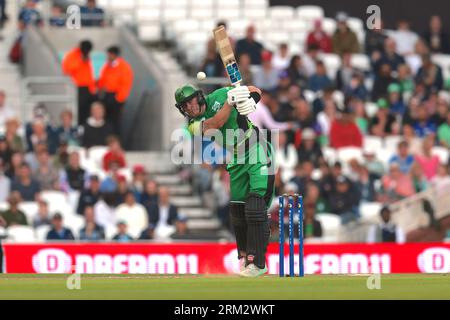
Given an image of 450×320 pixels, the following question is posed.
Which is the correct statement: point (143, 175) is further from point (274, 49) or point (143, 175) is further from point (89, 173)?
point (274, 49)

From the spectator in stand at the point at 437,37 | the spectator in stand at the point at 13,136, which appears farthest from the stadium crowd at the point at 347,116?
the spectator in stand at the point at 13,136

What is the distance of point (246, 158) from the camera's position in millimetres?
14680

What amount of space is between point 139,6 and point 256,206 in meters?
12.8

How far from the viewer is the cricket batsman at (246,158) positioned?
47.6 ft

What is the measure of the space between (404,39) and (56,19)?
20.2 ft

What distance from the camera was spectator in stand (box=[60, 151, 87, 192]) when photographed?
72.8ft

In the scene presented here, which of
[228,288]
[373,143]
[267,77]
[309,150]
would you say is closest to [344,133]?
[373,143]

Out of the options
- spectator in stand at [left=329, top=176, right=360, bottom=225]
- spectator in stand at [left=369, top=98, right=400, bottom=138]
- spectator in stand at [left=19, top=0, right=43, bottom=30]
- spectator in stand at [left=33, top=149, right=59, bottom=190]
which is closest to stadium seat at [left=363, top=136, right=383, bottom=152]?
spectator in stand at [left=369, top=98, right=400, bottom=138]

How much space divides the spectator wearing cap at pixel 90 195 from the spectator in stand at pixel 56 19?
4721 millimetres

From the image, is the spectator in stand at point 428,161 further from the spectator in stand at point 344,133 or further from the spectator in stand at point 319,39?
the spectator in stand at point 319,39

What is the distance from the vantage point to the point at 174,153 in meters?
23.4
